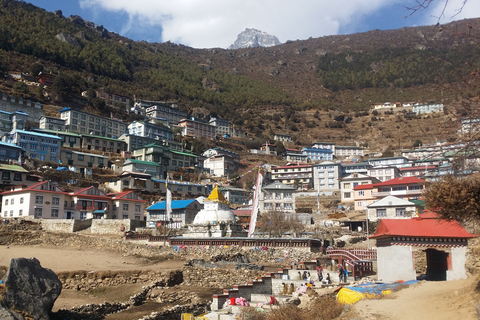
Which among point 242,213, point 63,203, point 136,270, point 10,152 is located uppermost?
point 10,152

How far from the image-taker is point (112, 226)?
162 ft

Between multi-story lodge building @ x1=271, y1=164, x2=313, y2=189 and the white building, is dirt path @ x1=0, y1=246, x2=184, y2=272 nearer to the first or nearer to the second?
the white building

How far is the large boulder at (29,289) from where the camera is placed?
19375mm

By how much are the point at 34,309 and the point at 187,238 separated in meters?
21.6

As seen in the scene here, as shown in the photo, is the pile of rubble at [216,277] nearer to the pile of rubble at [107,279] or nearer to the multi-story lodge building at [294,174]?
the pile of rubble at [107,279]

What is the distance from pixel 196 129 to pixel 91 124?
33.4 metres

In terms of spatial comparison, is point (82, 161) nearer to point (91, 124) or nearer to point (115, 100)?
point (91, 124)

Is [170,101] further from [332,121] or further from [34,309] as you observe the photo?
[34,309]

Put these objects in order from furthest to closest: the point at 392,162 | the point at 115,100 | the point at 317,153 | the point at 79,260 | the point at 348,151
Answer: the point at 348,151
the point at 115,100
the point at 317,153
the point at 392,162
the point at 79,260

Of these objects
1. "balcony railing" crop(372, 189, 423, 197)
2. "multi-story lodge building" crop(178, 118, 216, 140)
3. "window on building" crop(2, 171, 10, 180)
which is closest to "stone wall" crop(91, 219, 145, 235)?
"window on building" crop(2, 171, 10, 180)

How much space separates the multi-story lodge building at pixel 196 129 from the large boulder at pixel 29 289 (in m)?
100.0

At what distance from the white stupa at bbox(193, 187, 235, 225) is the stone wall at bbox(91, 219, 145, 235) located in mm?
8883

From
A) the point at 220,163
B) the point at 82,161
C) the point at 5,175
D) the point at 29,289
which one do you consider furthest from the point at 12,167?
the point at 220,163

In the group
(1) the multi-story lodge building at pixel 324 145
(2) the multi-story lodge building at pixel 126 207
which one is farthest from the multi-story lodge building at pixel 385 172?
(2) the multi-story lodge building at pixel 126 207
